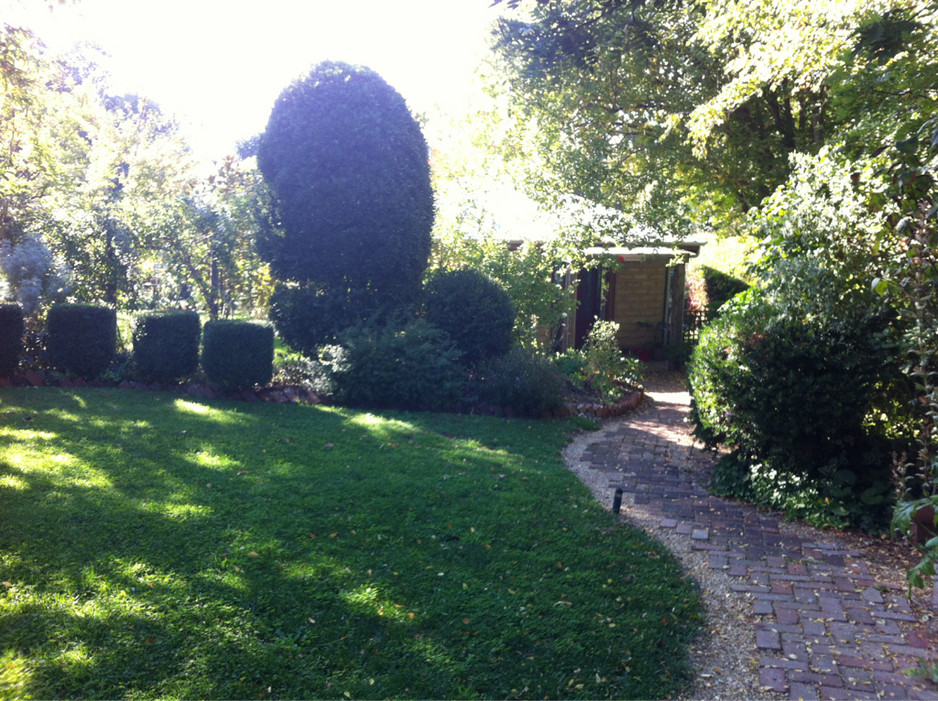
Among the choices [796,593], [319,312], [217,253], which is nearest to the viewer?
[796,593]

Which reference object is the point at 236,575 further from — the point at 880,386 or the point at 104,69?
the point at 104,69

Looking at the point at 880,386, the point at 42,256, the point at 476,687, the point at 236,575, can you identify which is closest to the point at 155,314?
the point at 42,256

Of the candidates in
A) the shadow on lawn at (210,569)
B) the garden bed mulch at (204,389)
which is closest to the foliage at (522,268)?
the garden bed mulch at (204,389)

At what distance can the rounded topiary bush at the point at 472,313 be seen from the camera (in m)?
9.30

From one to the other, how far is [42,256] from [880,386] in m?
10.1

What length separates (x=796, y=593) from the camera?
13.6 feet

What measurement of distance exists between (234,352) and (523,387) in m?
3.49

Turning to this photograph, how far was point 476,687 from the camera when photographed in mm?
3041

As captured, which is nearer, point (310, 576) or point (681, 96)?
point (310, 576)

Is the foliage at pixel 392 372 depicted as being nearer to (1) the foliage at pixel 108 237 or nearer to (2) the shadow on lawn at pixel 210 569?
(2) the shadow on lawn at pixel 210 569

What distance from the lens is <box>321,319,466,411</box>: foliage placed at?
8250mm

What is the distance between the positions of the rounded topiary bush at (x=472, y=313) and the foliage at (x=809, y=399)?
3877mm

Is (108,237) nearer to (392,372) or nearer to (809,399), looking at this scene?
(392,372)

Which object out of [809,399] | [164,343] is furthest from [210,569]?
[164,343]
